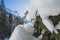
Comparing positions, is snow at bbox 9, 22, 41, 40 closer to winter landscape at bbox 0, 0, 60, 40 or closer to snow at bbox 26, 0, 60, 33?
winter landscape at bbox 0, 0, 60, 40

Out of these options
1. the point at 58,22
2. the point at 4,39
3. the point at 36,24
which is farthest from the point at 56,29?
the point at 4,39

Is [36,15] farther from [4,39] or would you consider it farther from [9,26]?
[4,39]

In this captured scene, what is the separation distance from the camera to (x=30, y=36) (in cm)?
65

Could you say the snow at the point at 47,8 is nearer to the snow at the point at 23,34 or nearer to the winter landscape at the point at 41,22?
the winter landscape at the point at 41,22

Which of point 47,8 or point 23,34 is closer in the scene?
point 47,8

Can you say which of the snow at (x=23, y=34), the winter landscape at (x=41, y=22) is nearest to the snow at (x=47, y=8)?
the winter landscape at (x=41, y=22)

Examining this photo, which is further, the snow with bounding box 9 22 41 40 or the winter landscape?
the snow with bounding box 9 22 41 40

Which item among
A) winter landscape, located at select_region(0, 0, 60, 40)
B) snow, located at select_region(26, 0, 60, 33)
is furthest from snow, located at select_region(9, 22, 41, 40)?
snow, located at select_region(26, 0, 60, 33)

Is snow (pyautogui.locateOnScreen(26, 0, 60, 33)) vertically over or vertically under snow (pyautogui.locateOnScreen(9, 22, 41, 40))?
over

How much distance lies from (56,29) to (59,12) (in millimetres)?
58

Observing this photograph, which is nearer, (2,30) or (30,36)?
(30,36)

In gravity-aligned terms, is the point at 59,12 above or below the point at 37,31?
above

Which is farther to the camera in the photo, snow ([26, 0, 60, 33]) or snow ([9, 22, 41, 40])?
snow ([9, 22, 41, 40])

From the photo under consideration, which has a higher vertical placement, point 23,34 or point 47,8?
point 47,8
